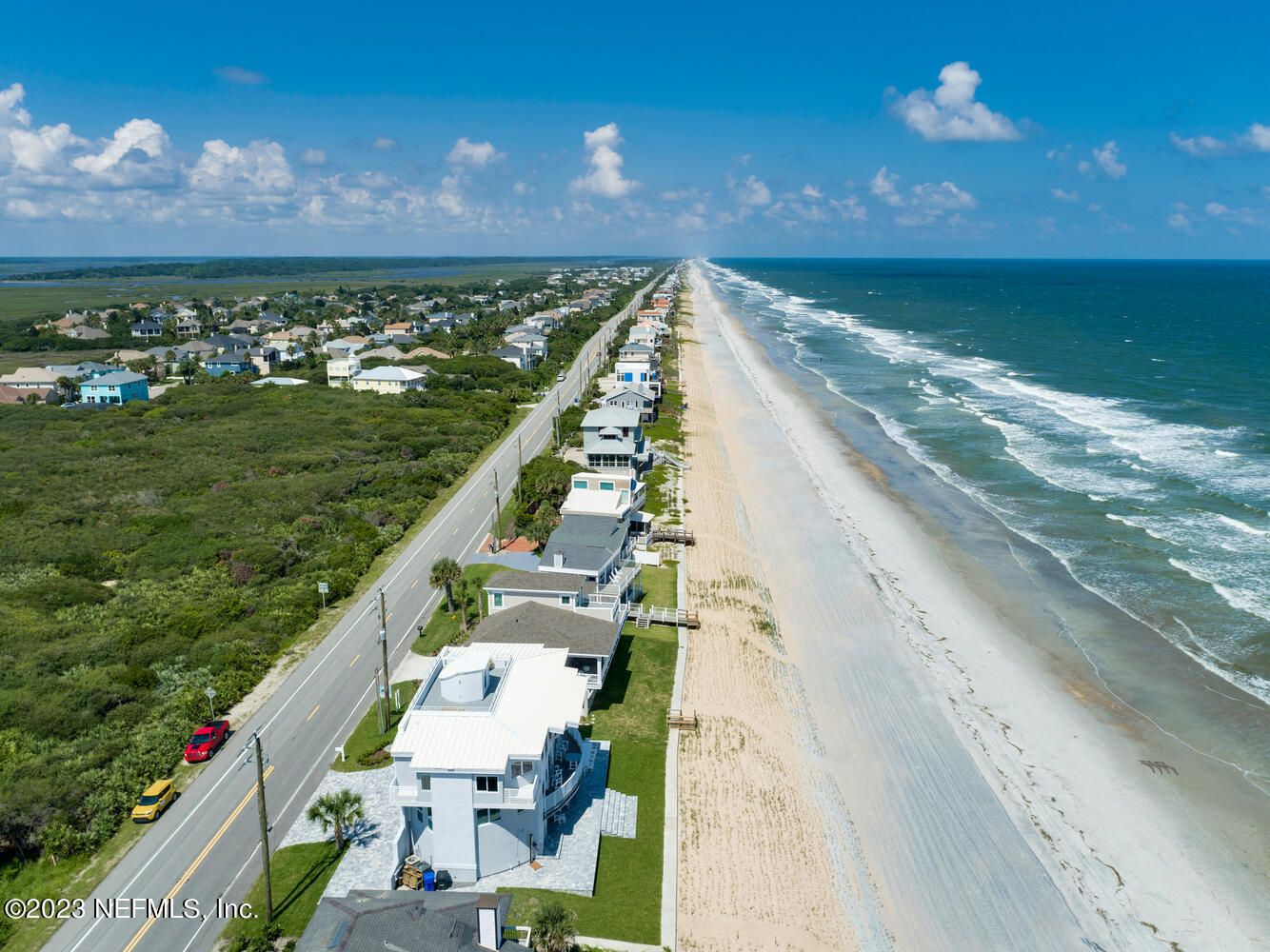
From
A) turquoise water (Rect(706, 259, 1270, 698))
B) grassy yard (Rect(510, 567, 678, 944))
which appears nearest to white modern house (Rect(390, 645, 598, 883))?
grassy yard (Rect(510, 567, 678, 944))

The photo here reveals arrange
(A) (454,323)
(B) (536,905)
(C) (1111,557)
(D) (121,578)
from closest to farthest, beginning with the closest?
(B) (536,905) < (D) (121,578) < (C) (1111,557) < (A) (454,323)

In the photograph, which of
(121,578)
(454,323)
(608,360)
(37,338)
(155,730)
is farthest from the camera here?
(454,323)

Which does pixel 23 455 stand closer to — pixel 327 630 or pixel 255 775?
pixel 327 630

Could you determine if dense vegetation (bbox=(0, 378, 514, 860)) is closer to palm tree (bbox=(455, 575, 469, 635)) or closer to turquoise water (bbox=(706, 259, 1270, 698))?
palm tree (bbox=(455, 575, 469, 635))

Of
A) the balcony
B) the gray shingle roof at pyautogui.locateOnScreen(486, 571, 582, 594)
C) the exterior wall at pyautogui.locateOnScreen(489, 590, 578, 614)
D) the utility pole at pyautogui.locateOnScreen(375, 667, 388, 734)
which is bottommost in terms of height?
the utility pole at pyautogui.locateOnScreen(375, 667, 388, 734)

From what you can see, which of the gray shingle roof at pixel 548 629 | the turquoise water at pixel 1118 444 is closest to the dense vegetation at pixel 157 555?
the gray shingle roof at pixel 548 629

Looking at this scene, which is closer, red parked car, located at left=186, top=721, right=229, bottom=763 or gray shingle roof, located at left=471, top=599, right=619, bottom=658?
red parked car, located at left=186, top=721, right=229, bottom=763

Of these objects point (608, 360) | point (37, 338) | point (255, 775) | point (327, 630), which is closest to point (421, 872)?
point (255, 775)
